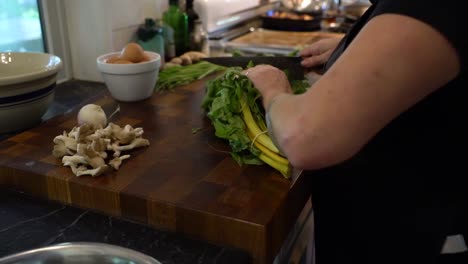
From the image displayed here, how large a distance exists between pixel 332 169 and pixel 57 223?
51 centimetres

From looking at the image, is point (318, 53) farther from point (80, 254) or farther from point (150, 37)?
point (80, 254)

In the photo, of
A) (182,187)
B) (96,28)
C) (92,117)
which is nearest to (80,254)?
(182,187)

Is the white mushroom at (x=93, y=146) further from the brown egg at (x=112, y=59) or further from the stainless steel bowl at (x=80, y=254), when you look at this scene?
the brown egg at (x=112, y=59)

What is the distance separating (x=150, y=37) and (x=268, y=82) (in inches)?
32.7

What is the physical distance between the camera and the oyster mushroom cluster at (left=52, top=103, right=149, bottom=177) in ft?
2.86

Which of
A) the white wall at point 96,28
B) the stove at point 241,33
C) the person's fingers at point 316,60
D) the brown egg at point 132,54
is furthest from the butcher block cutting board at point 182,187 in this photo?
the stove at point 241,33

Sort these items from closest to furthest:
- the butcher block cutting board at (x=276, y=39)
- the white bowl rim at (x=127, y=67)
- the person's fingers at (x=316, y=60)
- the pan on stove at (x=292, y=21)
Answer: the white bowl rim at (x=127, y=67)
the person's fingers at (x=316, y=60)
the butcher block cutting board at (x=276, y=39)
the pan on stove at (x=292, y=21)

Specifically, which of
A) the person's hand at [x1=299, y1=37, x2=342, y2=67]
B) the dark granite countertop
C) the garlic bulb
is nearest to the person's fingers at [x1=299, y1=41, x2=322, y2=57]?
the person's hand at [x1=299, y1=37, x2=342, y2=67]

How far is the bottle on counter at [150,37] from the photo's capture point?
5.31ft

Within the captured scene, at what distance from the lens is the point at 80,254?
0.72 metres

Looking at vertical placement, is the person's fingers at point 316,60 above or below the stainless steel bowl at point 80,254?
above

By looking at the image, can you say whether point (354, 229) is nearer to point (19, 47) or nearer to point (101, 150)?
point (101, 150)

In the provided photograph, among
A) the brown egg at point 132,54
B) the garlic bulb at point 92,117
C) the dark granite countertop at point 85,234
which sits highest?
the brown egg at point 132,54

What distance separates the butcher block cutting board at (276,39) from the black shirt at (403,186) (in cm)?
120
